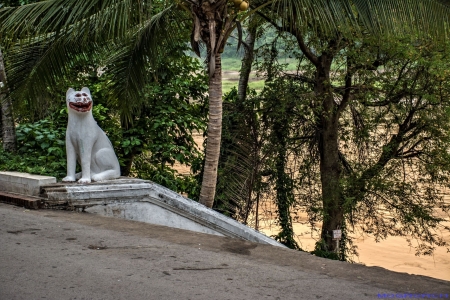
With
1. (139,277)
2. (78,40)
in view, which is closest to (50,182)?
(78,40)

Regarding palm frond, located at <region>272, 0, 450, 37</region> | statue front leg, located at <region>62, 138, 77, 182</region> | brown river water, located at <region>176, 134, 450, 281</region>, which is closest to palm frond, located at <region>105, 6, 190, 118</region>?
statue front leg, located at <region>62, 138, 77, 182</region>

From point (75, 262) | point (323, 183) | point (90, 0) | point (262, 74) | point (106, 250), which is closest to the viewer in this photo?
point (75, 262)

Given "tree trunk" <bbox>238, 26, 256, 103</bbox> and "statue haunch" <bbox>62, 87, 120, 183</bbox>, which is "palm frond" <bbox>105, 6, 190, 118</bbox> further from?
"tree trunk" <bbox>238, 26, 256, 103</bbox>

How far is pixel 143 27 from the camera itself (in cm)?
995

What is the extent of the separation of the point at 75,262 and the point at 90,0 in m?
3.68

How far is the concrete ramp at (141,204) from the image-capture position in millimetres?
8258

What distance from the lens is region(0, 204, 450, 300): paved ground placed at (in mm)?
5043

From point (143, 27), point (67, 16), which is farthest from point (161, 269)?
point (143, 27)

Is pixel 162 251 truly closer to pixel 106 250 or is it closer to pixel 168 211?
pixel 106 250

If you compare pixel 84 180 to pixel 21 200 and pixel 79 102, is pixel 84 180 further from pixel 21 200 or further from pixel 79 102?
pixel 79 102

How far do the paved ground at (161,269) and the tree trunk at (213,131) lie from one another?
5.85ft

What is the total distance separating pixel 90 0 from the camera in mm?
8062

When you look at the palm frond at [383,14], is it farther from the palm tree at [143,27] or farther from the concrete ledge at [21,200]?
the concrete ledge at [21,200]

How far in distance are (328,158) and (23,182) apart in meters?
6.01
